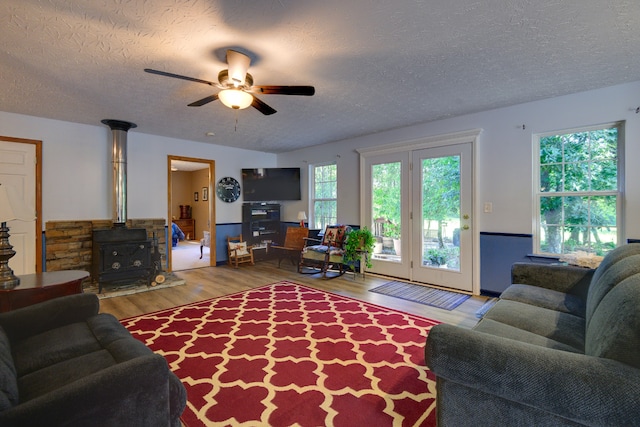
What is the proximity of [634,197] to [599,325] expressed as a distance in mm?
2664

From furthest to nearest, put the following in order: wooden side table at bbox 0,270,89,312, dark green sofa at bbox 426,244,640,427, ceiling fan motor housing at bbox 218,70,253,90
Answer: ceiling fan motor housing at bbox 218,70,253,90 < wooden side table at bbox 0,270,89,312 < dark green sofa at bbox 426,244,640,427

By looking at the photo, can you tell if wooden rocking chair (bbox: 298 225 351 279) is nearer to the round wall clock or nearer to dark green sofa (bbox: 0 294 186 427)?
the round wall clock

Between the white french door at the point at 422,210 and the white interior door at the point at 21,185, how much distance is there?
15.5 ft

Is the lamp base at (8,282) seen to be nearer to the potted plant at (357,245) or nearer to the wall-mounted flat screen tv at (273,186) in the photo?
the potted plant at (357,245)

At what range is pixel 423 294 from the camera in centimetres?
389

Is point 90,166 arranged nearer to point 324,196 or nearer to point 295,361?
point 324,196

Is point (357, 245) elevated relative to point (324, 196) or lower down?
lower down

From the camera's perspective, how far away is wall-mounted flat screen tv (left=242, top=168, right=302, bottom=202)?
622 cm

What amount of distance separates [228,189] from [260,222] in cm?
96

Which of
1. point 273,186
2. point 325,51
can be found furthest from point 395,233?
point 325,51

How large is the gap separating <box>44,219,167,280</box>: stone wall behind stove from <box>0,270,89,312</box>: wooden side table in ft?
5.59

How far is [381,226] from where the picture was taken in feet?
16.1

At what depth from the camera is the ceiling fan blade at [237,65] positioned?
92.5 inches

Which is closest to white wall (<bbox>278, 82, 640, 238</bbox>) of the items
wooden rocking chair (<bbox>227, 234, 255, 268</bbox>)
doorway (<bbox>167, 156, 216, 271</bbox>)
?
wooden rocking chair (<bbox>227, 234, 255, 268</bbox>)
